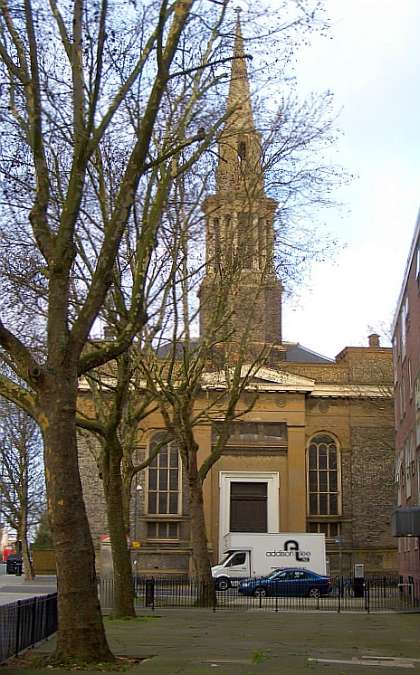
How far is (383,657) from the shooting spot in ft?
48.4

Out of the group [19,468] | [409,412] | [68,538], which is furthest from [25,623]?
[19,468]

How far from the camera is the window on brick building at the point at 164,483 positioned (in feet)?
185

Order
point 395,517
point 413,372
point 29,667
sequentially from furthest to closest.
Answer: point 413,372 → point 395,517 → point 29,667

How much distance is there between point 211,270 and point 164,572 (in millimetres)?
32160

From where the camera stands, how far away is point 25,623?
14367mm

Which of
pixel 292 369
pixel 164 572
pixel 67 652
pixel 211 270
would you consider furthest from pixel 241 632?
pixel 292 369

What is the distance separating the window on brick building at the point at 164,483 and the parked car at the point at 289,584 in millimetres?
16146

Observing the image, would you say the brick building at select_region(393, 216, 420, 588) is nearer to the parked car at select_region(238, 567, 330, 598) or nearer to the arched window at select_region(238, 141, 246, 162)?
the parked car at select_region(238, 567, 330, 598)

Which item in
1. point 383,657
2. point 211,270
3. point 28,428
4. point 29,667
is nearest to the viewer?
point 29,667

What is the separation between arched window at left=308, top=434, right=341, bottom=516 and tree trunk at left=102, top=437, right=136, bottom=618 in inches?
1416

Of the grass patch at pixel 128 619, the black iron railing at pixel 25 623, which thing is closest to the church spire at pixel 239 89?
the black iron railing at pixel 25 623

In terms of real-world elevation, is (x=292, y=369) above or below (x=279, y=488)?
above

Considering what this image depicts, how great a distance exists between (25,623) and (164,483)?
141 feet

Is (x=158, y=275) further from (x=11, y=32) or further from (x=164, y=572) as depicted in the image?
(x=164, y=572)
